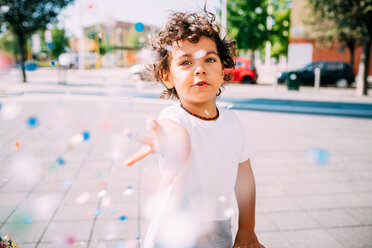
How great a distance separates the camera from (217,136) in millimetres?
1247

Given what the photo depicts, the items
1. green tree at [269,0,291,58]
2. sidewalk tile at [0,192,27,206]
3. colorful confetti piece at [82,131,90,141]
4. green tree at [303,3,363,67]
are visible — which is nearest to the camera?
sidewalk tile at [0,192,27,206]

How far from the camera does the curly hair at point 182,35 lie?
1274 millimetres

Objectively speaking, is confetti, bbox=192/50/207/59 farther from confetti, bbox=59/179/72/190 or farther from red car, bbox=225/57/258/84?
red car, bbox=225/57/258/84

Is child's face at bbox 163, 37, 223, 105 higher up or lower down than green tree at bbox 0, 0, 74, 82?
lower down

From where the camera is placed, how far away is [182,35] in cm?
127

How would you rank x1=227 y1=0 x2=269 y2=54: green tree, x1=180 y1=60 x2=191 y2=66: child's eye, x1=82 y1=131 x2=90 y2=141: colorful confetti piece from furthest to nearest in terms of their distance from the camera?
1. x1=227 y1=0 x2=269 y2=54: green tree
2. x1=82 y1=131 x2=90 y2=141: colorful confetti piece
3. x1=180 y1=60 x2=191 y2=66: child's eye

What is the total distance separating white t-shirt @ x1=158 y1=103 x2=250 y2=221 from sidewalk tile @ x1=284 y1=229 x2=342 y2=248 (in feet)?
5.41

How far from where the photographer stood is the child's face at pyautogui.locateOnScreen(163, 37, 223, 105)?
122cm

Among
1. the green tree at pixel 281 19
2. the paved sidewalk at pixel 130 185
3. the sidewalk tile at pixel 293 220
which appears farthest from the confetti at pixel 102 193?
the green tree at pixel 281 19

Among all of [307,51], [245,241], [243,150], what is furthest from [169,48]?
[307,51]

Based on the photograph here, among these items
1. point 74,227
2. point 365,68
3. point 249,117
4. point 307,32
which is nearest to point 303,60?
point 307,32

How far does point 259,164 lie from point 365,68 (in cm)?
1130

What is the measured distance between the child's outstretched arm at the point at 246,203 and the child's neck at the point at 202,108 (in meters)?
0.29

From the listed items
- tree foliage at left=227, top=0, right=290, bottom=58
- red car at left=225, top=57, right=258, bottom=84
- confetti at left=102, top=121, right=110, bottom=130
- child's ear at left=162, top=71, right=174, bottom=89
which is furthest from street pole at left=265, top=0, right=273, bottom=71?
child's ear at left=162, top=71, right=174, bottom=89
